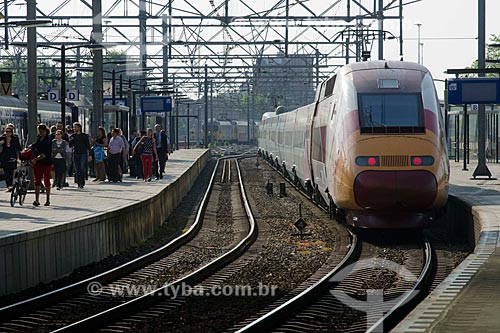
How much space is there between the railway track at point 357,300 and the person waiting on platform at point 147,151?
1511 centimetres

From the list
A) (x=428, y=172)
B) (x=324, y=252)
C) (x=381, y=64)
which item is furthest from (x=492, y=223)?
(x=381, y=64)

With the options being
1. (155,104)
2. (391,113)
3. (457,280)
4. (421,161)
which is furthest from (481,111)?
(457,280)

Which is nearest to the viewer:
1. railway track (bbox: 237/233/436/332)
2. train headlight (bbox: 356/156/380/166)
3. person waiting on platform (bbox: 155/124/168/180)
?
railway track (bbox: 237/233/436/332)

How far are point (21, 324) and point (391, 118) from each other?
9.90 metres

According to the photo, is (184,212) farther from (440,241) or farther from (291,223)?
(440,241)

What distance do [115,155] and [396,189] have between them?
13.7 metres

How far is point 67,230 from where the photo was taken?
575 inches

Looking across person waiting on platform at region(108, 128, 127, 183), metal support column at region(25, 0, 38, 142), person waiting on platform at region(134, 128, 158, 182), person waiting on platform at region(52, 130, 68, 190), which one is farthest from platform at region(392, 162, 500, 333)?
person waiting on platform at region(134, 128, 158, 182)

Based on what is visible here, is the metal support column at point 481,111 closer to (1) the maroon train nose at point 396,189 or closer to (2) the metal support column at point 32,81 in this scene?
(2) the metal support column at point 32,81

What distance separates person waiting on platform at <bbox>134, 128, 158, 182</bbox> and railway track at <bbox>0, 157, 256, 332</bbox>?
7.42m

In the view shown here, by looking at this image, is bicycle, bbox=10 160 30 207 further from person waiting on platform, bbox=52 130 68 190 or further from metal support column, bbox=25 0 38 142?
metal support column, bbox=25 0 38 142

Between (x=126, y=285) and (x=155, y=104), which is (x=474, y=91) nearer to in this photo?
(x=155, y=104)

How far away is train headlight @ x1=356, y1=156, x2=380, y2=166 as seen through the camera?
18219 millimetres

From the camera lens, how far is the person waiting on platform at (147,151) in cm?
3031
